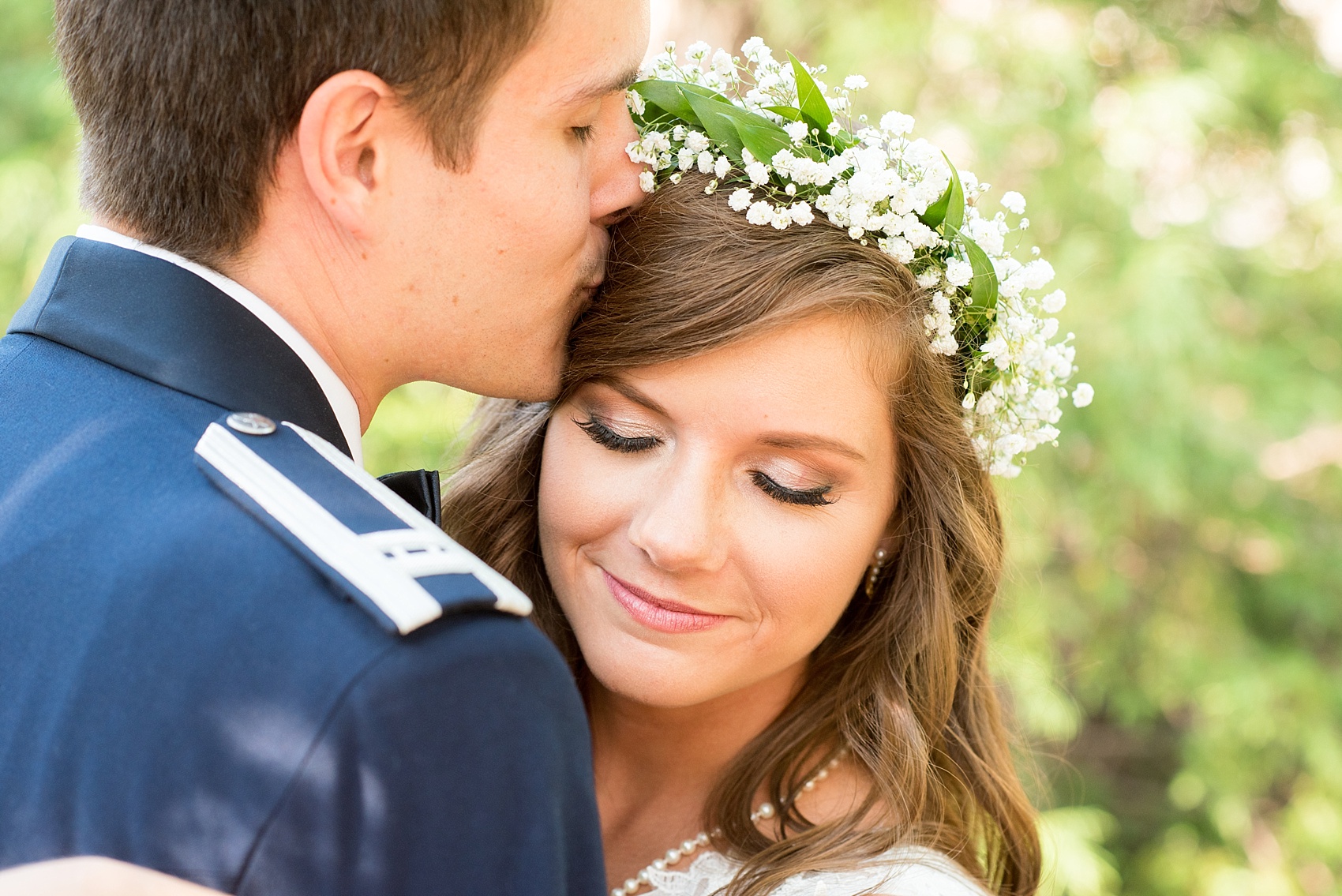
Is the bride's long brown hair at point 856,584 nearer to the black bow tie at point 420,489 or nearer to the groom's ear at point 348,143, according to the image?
the black bow tie at point 420,489

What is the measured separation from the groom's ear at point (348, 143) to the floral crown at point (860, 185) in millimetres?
714

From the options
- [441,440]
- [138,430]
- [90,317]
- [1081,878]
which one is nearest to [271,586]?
[138,430]

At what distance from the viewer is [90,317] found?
69.3 inches

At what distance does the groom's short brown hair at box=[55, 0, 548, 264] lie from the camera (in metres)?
1.80

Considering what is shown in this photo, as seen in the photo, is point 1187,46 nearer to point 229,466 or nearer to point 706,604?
point 706,604

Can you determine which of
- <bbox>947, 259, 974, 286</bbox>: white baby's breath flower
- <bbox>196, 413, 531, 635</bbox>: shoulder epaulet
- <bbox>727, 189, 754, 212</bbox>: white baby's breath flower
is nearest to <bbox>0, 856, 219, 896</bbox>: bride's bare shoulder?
<bbox>196, 413, 531, 635</bbox>: shoulder epaulet

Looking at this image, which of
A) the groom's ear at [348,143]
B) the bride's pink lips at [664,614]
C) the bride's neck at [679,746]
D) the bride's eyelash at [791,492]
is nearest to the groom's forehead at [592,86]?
the groom's ear at [348,143]

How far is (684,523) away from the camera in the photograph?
236cm

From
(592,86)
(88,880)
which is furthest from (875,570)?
(88,880)

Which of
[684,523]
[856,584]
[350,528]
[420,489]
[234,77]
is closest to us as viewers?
[350,528]

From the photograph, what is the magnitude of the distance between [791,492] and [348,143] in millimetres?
1125

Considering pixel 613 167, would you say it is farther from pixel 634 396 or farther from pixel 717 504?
pixel 717 504

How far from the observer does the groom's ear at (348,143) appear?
1804 millimetres

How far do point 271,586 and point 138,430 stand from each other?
14.5 inches
